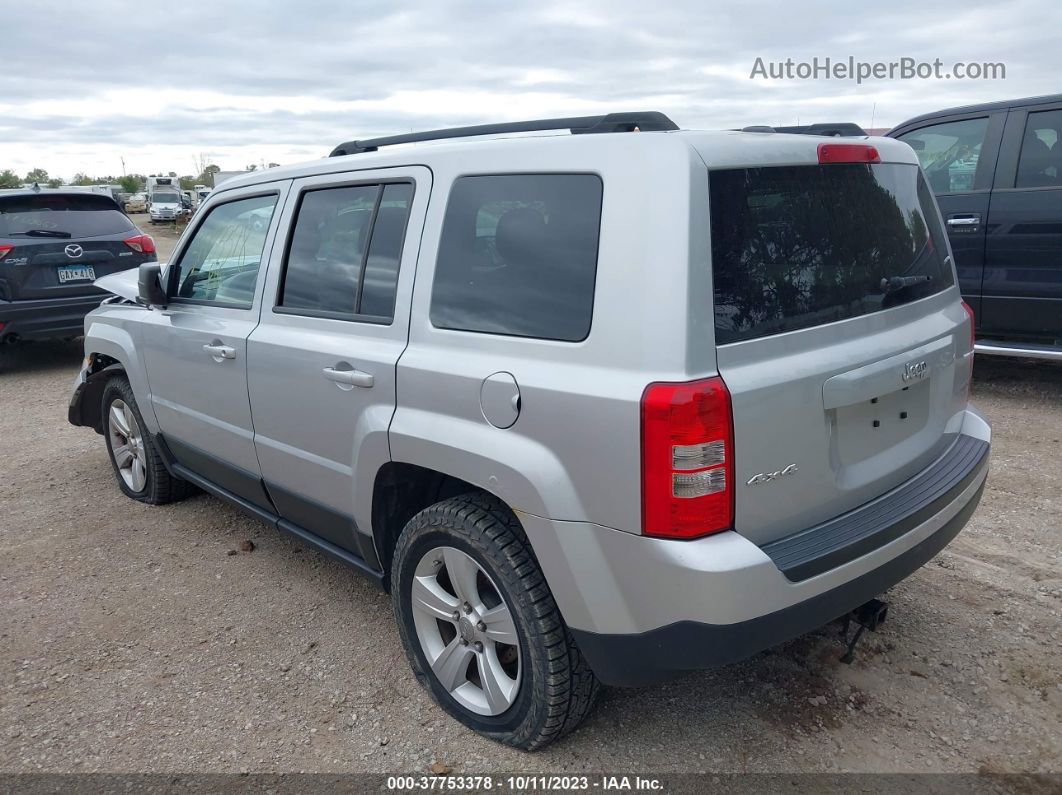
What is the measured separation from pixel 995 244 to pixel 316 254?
187 inches

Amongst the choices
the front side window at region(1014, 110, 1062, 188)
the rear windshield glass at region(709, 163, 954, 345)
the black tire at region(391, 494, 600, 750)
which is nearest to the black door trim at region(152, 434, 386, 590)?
the black tire at region(391, 494, 600, 750)

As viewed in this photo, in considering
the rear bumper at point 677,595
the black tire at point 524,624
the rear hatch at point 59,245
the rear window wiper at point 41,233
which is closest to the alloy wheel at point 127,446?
the black tire at point 524,624

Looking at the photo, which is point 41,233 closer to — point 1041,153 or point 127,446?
point 127,446

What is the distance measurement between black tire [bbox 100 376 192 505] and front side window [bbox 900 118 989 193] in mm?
5285

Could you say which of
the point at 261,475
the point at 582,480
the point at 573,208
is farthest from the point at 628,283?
the point at 261,475

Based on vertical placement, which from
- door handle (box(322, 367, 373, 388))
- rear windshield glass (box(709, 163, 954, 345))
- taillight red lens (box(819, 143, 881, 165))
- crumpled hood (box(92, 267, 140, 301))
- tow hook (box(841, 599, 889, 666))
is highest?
taillight red lens (box(819, 143, 881, 165))

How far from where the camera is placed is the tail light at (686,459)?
6.57ft

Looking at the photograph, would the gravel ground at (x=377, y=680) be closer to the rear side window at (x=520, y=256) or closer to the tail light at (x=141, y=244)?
the rear side window at (x=520, y=256)

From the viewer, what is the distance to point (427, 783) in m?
2.51

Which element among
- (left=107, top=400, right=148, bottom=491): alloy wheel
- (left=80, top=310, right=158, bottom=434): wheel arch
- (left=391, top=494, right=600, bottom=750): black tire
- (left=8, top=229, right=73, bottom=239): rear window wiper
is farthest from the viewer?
(left=8, top=229, right=73, bottom=239): rear window wiper

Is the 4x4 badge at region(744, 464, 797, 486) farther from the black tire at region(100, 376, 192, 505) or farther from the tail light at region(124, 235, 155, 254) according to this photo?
the tail light at region(124, 235, 155, 254)

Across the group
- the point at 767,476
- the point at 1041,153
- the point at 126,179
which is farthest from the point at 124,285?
the point at 126,179

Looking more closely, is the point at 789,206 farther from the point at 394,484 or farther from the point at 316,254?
the point at 316,254

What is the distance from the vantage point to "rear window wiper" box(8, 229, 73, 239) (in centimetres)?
781
